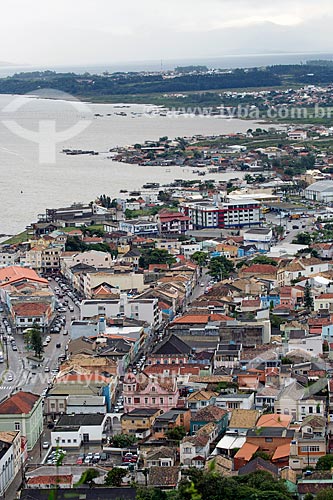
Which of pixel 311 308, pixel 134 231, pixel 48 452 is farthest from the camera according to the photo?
pixel 134 231

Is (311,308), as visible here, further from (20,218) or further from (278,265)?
(20,218)

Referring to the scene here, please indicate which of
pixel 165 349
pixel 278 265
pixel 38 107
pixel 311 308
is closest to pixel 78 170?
pixel 278 265

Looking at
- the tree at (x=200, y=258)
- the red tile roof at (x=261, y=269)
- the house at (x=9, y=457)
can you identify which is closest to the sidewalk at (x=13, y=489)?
the house at (x=9, y=457)

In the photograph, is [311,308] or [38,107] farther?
[38,107]

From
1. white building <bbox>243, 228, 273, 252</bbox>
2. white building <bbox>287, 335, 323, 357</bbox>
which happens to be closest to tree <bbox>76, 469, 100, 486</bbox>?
white building <bbox>287, 335, 323, 357</bbox>

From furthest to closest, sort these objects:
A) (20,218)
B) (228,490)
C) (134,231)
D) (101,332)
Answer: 1. (20,218)
2. (134,231)
3. (101,332)
4. (228,490)

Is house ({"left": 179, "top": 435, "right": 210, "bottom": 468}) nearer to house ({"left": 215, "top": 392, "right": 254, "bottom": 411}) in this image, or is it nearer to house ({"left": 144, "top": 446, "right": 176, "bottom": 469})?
house ({"left": 144, "top": 446, "right": 176, "bottom": 469})

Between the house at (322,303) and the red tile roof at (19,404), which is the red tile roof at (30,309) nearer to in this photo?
the house at (322,303)
